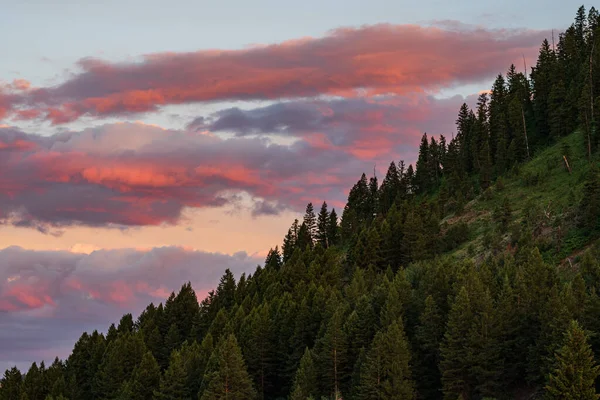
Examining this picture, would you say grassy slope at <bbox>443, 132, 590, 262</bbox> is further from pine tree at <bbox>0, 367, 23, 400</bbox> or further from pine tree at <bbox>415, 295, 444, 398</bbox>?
pine tree at <bbox>0, 367, 23, 400</bbox>

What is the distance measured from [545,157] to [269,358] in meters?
81.1

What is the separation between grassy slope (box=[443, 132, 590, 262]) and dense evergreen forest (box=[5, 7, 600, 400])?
424 millimetres

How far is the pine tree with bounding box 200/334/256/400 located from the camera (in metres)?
83.7

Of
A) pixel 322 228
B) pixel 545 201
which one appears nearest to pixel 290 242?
pixel 322 228

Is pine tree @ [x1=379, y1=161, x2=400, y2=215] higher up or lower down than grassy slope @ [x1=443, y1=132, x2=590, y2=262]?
higher up

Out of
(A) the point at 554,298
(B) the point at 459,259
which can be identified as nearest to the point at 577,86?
(B) the point at 459,259

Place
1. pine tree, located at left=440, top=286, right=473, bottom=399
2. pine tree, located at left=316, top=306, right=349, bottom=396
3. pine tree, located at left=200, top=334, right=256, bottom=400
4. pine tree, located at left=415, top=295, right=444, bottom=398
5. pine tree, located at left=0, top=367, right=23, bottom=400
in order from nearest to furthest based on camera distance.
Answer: pine tree, located at left=440, top=286, right=473, bottom=399 < pine tree, located at left=415, top=295, right=444, bottom=398 < pine tree, located at left=200, top=334, right=256, bottom=400 < pine tree, located at left=316, top=306, right=349, bottom=396 < pine tree, located at left=0, top=367, right=23, bottom=400

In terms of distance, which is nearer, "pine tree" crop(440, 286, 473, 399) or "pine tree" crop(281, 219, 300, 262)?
"pine tree" crop(440, 286, 473, 399)

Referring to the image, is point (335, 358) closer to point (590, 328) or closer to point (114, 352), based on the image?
point (590, 328)

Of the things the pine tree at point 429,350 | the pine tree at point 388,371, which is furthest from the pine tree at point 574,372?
the pine tree at point 429,350

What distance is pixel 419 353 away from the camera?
269 feet

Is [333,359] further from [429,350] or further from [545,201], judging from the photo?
[545,201]

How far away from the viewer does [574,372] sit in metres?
60.7

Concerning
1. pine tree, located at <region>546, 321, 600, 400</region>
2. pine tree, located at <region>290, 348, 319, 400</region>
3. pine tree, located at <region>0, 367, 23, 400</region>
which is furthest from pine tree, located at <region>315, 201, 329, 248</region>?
pine tree, located at <region>546, 321, 600, 400</region>
